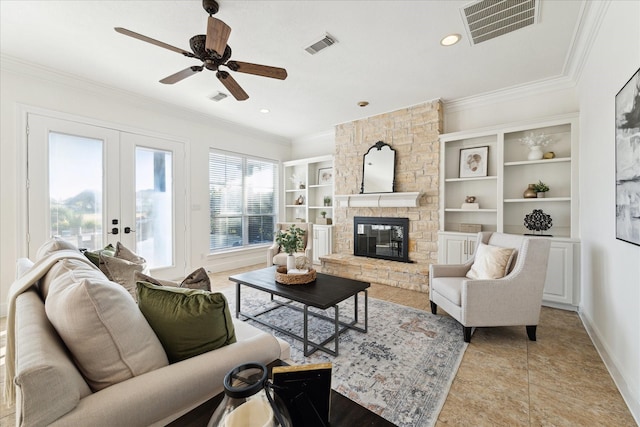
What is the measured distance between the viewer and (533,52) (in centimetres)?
283

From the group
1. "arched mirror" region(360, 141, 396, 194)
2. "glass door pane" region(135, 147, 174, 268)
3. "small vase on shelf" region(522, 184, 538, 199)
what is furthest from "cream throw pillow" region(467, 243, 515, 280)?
"glass door pane" region(135, 147, 174, 268)

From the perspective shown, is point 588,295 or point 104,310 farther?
point 588,295

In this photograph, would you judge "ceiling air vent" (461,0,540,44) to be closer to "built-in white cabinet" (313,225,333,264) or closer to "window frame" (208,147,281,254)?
"built-in white cabinet" (313,225,333,264)

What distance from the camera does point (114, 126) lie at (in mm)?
3703

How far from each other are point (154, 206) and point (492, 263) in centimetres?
452

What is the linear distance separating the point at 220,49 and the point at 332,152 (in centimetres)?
385

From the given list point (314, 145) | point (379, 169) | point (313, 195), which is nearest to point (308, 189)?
point (313, 195)

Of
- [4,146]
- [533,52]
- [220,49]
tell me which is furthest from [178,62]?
[533,52]

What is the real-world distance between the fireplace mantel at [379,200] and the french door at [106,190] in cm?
278

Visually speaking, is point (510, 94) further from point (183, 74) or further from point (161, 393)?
point (161, 393)

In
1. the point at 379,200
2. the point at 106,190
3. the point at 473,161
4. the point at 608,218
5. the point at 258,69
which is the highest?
the point at 258,69

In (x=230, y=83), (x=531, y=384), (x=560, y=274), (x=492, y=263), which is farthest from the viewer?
(x=560, y=274)

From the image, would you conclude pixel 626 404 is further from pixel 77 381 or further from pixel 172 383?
pixel 77 381

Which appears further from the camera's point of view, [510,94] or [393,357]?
[510,94]
